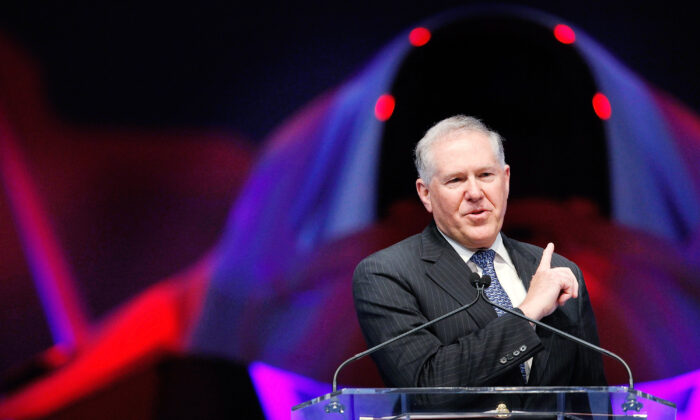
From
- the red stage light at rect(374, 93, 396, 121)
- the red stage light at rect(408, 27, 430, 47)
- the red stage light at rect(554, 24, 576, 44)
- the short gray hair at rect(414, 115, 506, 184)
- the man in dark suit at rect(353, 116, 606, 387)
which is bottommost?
the man in dark suit at rect(353, 116, 606, 387)

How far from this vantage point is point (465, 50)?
367 centimetres

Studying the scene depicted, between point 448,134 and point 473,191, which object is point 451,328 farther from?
point 448,134

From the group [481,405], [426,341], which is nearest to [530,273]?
[426,341]

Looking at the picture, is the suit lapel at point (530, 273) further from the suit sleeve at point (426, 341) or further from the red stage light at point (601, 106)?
the red stage light at point (601, 106)

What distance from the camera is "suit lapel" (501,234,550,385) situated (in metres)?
2.30

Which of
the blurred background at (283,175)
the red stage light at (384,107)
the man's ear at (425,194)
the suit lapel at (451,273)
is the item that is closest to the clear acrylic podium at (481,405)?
the suit lapel at (451,273)

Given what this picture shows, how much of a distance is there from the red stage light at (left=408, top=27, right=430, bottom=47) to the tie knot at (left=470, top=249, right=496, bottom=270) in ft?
4.53

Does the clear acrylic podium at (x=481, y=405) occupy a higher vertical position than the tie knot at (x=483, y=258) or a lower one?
lower

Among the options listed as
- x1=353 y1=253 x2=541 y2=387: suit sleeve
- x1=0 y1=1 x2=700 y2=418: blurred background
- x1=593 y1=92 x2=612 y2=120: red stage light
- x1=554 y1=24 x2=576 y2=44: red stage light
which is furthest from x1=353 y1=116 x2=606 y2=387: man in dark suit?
x1=554 y1=24 x2=576 y2=44: red stage light

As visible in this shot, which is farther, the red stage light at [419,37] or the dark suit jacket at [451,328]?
the red stage light at [419,37]

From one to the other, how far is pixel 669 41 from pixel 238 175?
73.5 inches

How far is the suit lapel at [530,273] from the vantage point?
2301 millimetres

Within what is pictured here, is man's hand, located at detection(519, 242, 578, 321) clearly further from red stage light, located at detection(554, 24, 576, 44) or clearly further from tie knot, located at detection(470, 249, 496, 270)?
red stage light, located at detection(554, 24, 576, 44)

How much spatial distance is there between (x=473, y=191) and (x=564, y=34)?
1.43 m
